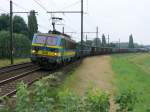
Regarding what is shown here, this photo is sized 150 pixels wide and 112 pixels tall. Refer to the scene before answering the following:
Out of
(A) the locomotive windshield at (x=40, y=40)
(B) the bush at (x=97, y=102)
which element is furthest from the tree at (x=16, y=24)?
(B) the bush at (x=97, y=102)

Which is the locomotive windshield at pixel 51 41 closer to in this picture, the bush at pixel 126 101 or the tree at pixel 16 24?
the bush at pixel 126 101

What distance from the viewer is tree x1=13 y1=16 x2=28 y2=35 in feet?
283

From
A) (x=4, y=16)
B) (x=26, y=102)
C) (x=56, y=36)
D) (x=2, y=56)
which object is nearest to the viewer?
(x=26, y=102)

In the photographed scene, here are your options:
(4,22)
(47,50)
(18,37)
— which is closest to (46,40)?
(47,50)

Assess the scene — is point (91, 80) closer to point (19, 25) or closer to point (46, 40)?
point (46, 40)

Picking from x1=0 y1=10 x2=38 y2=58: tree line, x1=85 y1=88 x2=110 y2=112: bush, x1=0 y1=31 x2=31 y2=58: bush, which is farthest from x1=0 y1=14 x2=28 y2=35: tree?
x1=85 y1=88 x2=110 y2=112: bush

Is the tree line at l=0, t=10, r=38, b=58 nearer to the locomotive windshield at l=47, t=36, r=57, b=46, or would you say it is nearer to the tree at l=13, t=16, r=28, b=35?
the tree at l=13, t=16, r=28, b=35

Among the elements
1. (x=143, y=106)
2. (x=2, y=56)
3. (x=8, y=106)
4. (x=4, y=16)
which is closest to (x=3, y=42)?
(x=2, y=56)

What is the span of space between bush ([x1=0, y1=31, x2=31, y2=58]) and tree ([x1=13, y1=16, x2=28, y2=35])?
20.0m

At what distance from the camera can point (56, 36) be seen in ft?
106

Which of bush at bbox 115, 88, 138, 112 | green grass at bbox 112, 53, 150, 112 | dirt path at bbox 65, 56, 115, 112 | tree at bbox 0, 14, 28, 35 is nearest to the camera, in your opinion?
bush at bbox 115, 88, 138, 112

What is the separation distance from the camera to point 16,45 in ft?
210

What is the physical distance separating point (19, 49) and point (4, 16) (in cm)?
2191

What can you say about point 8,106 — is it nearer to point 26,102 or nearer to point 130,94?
point 26,102
